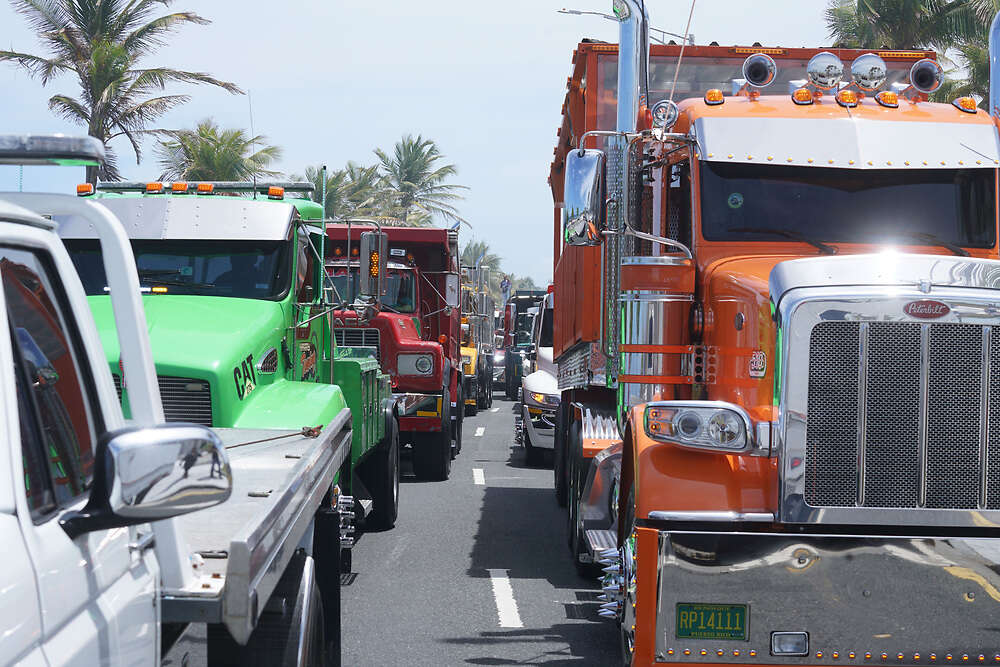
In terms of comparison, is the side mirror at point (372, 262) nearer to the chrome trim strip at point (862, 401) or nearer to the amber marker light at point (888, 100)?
the amber marker light at point (888, 100)

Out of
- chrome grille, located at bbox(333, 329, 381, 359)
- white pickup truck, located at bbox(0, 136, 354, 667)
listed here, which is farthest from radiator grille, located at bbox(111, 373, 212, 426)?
chrome grille, located at bbox(333, 329, 381, 359)

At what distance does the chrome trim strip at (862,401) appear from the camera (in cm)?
477

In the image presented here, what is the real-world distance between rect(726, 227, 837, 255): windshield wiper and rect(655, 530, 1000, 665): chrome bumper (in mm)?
2240

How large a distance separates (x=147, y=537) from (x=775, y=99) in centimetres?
527

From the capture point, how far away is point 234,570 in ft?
9.25

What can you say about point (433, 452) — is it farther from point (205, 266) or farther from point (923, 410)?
point (923, 410)

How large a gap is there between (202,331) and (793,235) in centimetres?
364

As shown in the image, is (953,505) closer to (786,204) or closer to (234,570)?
(786,204)

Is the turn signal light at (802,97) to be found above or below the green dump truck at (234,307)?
above

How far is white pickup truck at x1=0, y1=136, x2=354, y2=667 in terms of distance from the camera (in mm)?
2076

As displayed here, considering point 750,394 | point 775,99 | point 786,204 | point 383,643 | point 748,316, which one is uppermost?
point 775,99

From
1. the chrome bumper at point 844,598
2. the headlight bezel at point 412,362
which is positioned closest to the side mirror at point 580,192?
the chrome bumper at point 844,598

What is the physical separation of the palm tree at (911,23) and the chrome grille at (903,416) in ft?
66.6

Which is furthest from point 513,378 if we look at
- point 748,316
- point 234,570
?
point 234,570
